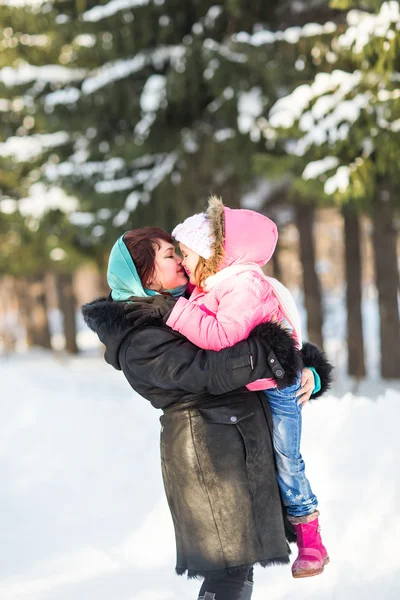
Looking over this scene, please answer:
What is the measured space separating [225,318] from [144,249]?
0.53 meters

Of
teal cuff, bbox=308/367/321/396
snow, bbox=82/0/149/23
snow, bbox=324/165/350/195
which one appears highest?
snow, bbox=82/0/149/23

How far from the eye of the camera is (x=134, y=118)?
→ 14812mm

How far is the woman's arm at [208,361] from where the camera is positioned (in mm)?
3299

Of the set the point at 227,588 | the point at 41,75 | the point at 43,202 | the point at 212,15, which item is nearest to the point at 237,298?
the point at 227,588

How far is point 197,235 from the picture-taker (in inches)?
137

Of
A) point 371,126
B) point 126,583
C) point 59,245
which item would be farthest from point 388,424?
point 59,245

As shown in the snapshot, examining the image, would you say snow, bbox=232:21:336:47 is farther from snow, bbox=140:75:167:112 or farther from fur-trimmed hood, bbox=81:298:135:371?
fur-trimmed hood, bbox=81:298:135:371

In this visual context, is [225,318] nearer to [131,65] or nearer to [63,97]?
[131,65]

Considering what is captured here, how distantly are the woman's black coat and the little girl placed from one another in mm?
68

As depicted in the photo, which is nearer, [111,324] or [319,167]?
[111,324]

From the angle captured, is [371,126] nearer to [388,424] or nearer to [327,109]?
[327,109]

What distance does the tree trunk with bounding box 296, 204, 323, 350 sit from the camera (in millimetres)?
17250

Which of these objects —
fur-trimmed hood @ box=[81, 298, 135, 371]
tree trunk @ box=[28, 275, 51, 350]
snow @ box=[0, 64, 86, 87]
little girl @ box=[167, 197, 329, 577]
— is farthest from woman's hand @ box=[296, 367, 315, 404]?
tree trunk @ box=[28, 275, 51, 350]

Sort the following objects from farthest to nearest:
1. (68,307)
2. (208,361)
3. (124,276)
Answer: (68,307) < (124,276) < (208,361)
